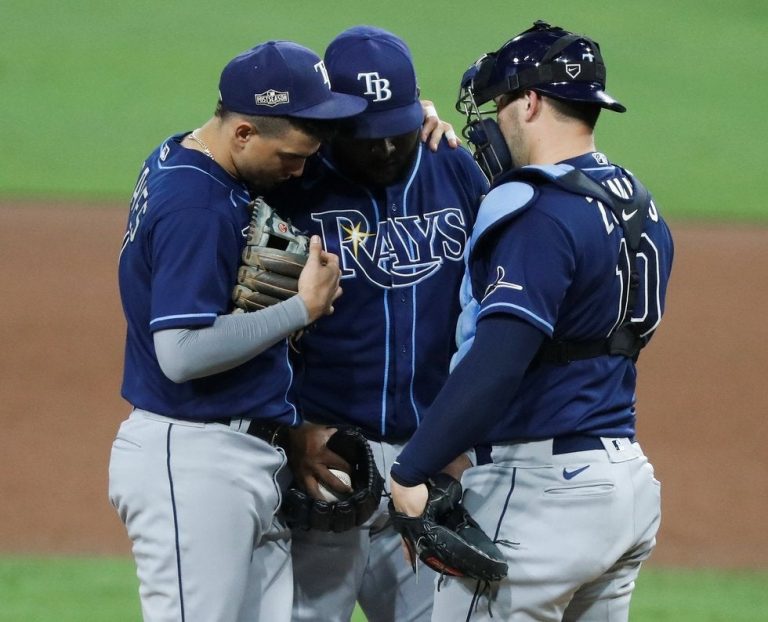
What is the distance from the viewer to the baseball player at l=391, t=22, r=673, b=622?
120 inches

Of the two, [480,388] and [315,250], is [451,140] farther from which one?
[480,388]

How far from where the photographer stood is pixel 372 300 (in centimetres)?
388

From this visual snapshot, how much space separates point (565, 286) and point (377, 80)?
100 cm

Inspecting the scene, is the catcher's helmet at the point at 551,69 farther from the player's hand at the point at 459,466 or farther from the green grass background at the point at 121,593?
the green grass background at the point at 121,593

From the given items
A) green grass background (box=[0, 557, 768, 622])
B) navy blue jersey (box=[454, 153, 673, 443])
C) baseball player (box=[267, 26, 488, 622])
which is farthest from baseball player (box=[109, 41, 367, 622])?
green grass background (box=[0, 557, 768, 622])

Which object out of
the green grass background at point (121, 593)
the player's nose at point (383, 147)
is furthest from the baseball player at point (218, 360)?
the green grass background at point (121, 593)

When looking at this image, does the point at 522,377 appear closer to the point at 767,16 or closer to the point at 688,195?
the point at 688,195

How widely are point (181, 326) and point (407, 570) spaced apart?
1.34 metres

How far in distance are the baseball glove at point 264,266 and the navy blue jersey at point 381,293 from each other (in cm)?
35

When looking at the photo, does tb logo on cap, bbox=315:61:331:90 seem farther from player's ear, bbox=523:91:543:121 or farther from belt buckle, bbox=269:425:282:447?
belt buckle, bbox=269:425:282:447

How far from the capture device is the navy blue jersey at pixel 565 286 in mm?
3057

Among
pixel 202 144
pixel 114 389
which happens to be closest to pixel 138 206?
pixel 202 144

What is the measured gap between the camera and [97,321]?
9.66 meters

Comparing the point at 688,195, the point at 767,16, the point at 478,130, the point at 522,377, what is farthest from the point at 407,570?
the point at 767,16
